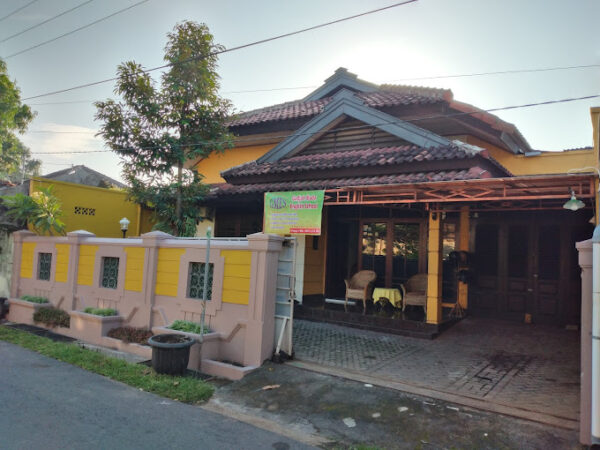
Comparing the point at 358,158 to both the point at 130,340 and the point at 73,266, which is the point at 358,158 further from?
the point at 73,266

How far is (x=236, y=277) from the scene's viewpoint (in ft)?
23.2

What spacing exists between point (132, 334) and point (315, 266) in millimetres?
5408

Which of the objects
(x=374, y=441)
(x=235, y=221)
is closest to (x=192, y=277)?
(x=374, y=441)

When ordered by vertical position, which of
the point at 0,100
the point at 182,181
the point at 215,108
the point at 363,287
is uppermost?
the point at 0,100

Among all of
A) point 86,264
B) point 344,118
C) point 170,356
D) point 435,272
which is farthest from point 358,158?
point 86,264

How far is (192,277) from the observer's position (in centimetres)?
779

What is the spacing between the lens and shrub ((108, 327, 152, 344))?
7938 millimetres

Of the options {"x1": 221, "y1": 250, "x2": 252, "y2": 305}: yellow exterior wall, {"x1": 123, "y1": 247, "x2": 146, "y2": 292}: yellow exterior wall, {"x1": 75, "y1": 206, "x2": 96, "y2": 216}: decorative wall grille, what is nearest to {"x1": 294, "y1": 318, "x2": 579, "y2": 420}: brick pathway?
{"x1": 221, "y1": 250, "x2": 252, "y2": 305}: yellow exterior wall

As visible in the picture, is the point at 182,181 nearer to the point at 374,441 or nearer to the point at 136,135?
the point at 136,135

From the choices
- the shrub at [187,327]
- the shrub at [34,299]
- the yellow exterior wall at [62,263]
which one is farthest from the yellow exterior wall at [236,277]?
the shrub at [34,299]

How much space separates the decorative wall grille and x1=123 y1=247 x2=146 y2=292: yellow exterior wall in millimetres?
4718

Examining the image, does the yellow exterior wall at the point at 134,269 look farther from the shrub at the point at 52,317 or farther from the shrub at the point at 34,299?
the shrub at the point at 34,299

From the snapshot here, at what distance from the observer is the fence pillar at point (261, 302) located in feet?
21.7

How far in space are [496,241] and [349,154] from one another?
4.46 meters
